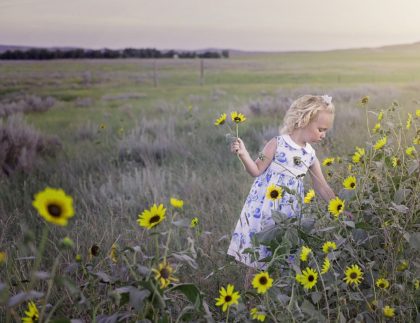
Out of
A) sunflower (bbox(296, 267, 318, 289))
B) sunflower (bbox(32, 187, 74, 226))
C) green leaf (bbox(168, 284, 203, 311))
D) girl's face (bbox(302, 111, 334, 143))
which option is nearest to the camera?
sunflower (bbox(32, 187, 74, 226))

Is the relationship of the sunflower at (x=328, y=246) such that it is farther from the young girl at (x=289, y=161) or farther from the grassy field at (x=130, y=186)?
the young girl at (x=289, y=161)

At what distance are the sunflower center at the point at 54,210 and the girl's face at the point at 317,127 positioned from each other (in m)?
2.14

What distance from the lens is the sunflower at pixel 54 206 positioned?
1.41 metres

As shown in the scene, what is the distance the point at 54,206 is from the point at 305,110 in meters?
2.10

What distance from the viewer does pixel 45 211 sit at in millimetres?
1409

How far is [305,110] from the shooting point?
3.27 meters

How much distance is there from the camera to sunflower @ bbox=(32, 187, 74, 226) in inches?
55.4

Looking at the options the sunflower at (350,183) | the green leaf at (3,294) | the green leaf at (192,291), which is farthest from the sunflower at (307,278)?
the green leaf at (3,294)

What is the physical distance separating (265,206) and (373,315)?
3.33ft

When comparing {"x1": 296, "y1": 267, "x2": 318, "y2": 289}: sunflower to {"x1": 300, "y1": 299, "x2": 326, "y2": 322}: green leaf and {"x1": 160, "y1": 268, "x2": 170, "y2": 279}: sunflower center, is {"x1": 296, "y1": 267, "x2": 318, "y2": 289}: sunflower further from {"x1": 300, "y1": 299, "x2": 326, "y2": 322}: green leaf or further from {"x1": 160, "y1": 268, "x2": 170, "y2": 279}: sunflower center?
{"x1": 160, "y1": 268, "x2": 170, "y2": 279}: sunflower center

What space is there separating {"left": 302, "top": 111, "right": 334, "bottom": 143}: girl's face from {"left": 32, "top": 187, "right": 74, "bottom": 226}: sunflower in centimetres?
211

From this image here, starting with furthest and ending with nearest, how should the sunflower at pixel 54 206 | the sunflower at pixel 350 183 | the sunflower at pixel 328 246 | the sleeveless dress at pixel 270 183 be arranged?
1. the sleeveless dress at pixel 270 183
2. the sunflower at pixel 350 183
3. the sunflower at pixel 328 246
4. the sunflower at pixel 54 206

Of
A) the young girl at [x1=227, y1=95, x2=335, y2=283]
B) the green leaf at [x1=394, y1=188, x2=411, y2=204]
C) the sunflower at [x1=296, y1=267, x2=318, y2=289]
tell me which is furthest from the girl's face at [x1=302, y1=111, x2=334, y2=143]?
the sunflower at [x1=296, y1=267, x2=318, y2=289]

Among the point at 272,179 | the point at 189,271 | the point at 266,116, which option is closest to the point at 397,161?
the point at 272,179
